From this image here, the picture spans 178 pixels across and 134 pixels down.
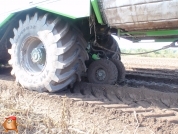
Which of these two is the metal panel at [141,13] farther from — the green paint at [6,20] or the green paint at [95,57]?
the green paint at [6,20]

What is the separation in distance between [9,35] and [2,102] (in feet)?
6.83

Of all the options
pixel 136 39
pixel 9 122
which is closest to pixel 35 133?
pixel 9 122

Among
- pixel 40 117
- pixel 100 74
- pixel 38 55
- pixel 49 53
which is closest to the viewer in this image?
pixel 40 117

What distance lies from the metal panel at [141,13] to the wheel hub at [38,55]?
1221 millimetres

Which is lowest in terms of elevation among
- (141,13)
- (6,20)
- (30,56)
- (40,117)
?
(40,117)

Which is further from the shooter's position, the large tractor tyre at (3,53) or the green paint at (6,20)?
the large tractor tyre at (3,53)

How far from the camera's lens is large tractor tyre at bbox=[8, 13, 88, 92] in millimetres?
3350

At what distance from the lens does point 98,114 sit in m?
2.61

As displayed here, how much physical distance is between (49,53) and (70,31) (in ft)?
1.49

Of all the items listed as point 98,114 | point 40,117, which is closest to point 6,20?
point 40,117

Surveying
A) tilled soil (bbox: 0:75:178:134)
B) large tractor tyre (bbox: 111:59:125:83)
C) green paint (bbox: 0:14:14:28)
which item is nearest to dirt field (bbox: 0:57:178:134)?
tilled soil (bbox: 0:75:178:134)

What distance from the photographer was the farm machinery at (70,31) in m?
2.79

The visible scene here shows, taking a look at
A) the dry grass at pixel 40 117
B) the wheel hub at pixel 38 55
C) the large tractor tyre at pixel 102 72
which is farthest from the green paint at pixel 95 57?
the dry grass at pixel 40 117

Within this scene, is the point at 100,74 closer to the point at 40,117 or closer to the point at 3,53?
the point at 40,117
